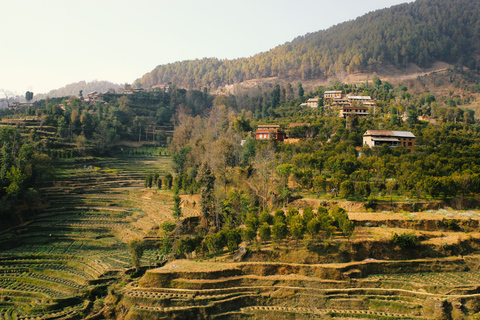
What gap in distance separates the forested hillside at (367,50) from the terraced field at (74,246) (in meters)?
113

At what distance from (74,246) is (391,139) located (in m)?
42.9

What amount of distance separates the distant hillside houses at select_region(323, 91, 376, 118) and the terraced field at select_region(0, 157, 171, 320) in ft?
131

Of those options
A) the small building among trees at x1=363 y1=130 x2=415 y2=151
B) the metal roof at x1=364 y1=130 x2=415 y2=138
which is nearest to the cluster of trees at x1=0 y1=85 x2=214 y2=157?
the small building among trees at x1=363 y1=130 x2=415 y2=151

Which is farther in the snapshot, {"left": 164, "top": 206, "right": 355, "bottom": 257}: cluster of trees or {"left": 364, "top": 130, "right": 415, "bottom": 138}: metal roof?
{"left": 364, "top": 130, "right": 415, "bottom": 138}: metal roof

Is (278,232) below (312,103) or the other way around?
below

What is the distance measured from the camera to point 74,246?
3312 centimetres

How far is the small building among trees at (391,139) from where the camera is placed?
49844 mm

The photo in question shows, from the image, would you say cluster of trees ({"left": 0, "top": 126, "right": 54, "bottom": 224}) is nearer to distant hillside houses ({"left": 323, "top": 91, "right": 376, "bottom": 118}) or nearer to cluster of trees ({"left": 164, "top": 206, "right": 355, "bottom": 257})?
cluster of trees ({"left": 164, "top": 206, "right": 355, "bottom": 257})

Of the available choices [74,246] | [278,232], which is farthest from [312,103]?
[74,246]

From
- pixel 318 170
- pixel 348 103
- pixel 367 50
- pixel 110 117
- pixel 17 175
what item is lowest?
pixel 318 170

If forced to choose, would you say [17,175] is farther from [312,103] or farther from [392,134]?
[312,103]

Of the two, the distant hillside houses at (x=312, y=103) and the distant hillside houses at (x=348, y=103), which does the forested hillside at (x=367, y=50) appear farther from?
the distant hillside houses at (x=312, y=103)

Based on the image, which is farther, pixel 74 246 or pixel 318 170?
pixel 318 170

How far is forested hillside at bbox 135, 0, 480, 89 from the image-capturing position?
14688 centimetres
